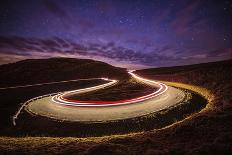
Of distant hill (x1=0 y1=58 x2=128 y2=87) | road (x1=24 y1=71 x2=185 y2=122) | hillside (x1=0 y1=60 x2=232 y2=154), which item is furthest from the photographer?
distant hill (x1=0 y1=58 x2=128 y2=87)

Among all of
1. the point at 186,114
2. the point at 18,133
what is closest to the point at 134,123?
the point at 186,114

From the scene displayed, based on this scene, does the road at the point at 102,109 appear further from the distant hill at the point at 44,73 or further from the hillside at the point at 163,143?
the distant hill at the point at 44,73

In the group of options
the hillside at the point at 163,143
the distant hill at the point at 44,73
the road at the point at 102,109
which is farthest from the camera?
the distant hill at the point at 44,73

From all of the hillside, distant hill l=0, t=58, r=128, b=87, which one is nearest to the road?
the hillside

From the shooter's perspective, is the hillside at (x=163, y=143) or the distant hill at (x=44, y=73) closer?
the hillside at (x=163, y=143)

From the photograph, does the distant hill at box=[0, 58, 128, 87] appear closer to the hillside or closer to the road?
the road

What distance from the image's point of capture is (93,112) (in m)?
12.2

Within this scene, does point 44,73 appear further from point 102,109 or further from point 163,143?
point 163,143

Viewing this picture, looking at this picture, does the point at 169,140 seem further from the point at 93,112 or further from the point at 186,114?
the point at 93,112

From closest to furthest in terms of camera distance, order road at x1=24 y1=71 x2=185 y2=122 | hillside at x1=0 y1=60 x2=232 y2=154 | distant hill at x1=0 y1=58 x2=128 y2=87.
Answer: hillside at x1=0 y1=60 x2=232 y2=154
road at x1=24 y1=71 x2=185 y2=122
distant hill at x1=0 y1=58 x2=128 y2=87

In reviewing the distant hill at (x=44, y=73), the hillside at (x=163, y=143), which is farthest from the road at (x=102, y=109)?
the distant hill at (x=44, y=73)

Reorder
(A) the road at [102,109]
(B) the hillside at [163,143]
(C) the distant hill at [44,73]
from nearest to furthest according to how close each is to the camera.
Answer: (B) the hillside at [163,143] → (A) the road at [102,109] → (C) the distant hill at [44,73]

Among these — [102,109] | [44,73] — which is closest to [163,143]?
[102,109]

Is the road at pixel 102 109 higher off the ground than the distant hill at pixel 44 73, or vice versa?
the distant hill at pixel 44 73
